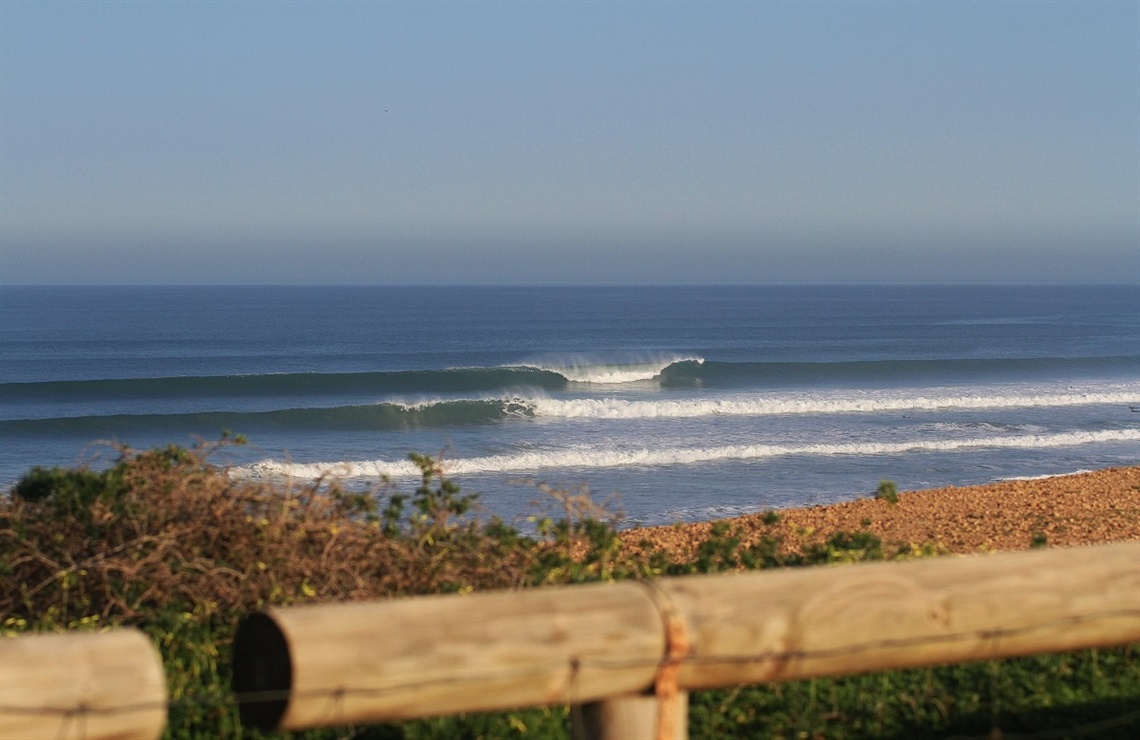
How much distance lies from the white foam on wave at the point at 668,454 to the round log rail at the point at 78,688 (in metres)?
16.2

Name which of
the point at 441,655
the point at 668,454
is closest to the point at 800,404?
the point at 668,454

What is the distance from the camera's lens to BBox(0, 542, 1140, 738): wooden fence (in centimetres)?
267

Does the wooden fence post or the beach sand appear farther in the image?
the beach sand

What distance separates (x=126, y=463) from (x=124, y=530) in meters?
0.61

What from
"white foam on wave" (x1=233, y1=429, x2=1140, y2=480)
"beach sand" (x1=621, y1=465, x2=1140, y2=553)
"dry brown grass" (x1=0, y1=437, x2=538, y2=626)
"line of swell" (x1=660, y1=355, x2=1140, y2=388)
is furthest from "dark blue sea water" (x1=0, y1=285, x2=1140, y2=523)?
"beach sand" (x1=621, y1=465, x2=1140, y2=553)

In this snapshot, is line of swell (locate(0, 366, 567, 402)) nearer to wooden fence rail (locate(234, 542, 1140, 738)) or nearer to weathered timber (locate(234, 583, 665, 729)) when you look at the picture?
wooden fence rail (locate(234, 542, 1140, 738))

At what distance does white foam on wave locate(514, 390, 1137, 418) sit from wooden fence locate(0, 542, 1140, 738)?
965 inches

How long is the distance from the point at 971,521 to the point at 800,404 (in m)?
19.1

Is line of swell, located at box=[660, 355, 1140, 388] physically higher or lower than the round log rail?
higher

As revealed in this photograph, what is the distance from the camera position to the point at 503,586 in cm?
609

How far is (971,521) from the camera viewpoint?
1078 centimetres

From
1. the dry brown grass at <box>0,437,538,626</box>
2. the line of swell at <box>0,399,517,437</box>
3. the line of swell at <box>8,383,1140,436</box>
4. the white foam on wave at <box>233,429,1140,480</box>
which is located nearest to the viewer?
the dry brown grass at <box>0,437,538,626</box>

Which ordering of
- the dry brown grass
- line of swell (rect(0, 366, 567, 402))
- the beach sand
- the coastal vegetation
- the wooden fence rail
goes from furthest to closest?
line of swell (rect(0, 366, 567, 402))
the beach sand
the dry brown grass
the coastal vegetation
the wooden fence rail

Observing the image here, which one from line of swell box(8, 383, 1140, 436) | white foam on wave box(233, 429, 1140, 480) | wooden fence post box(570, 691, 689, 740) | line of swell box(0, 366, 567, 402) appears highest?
line of swell box(0, 366, 567, 402)
